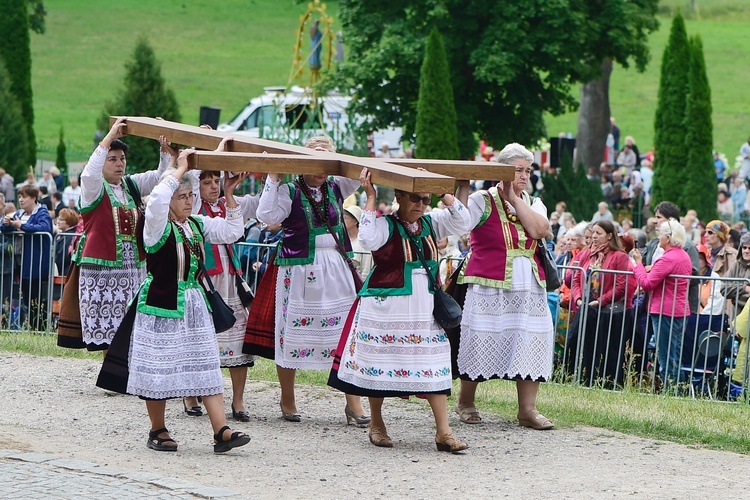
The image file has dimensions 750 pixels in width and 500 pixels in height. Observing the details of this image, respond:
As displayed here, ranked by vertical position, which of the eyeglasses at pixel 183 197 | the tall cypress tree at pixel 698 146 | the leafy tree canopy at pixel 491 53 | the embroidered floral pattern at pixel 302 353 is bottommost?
the embroidered floral pattern at pixel 302 353

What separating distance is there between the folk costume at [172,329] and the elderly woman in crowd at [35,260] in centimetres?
531

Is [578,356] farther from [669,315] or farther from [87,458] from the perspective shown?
[87,458]

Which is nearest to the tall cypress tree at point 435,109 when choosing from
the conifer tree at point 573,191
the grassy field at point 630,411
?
the conifer tree at point 573,191

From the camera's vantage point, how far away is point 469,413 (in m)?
8.05

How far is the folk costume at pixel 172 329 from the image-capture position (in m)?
6.90

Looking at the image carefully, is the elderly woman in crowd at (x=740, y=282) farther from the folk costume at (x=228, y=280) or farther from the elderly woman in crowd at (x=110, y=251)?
the elderly woman in crowd at (x=110, y=251)

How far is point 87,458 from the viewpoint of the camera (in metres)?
6.90

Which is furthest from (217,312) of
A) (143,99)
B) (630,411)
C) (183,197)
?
(143,99)

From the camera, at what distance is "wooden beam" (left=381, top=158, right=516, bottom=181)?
22.9 feet

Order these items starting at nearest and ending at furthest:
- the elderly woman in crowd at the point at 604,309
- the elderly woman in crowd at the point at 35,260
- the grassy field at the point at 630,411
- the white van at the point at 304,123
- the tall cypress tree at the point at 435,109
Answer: the grassy field at the point at 630,411, the elderly woman in crowd at the point at 604,309, the elderly woman in crowd at the point at 35,260, the tall cypress tree at the point at 435,109, the white van at the point at 304,123

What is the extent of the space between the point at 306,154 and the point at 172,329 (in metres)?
1.19

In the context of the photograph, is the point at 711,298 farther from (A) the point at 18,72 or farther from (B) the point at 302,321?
(A) the point at 18,72

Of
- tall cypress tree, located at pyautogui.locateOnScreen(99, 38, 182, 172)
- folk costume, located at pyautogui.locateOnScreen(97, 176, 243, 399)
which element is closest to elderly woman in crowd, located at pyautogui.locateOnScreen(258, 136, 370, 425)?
folk costume, located at pyautogui.locateOnScreen(97, 176, 243, 399)

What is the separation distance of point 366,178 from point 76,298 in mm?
3017
